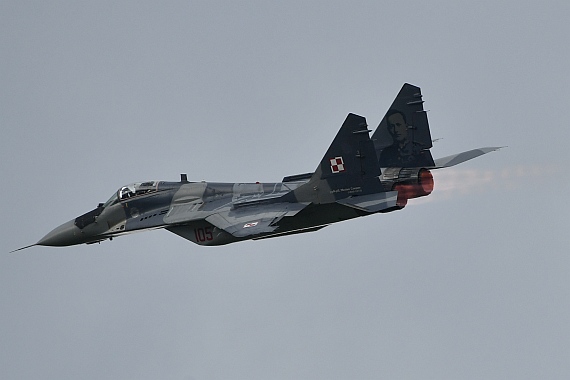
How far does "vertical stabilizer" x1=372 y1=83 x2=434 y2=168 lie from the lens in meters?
40.0

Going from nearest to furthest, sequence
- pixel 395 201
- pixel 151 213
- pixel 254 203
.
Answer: pixel 395 201
pixel 254 203
pixel 151 213

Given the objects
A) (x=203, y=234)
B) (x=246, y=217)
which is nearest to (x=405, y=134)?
(x=246, y=217)

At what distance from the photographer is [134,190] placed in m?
40.4

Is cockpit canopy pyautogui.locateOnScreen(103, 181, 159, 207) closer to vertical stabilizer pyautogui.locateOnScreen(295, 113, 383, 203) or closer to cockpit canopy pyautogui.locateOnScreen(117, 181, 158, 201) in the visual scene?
cockpit canopy pyautogui.locateOnScreen(117, 181, 158, 201)

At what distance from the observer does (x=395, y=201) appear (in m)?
34.8

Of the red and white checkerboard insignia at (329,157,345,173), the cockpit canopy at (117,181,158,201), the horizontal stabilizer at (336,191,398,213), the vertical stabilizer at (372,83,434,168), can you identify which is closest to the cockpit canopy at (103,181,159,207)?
the cockpit canopy at (117,181,158,201)

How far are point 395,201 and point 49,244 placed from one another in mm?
12710

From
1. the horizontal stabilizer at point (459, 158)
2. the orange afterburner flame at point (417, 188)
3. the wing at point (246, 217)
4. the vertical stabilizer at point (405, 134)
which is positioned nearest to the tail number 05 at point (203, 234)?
the wing at point (246, 217)

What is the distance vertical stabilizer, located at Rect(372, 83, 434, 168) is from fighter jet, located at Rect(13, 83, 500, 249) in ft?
0.11

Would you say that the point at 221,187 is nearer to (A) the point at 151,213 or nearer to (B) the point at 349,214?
(A) the point at 151,213

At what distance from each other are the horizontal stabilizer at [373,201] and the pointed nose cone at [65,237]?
1012 centimetres

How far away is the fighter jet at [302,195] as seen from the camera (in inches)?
1378

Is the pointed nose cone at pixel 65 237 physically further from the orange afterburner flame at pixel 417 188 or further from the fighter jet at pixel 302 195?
the orange afterburner flame at pixel 417 188

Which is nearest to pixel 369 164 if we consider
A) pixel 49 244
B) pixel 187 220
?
pixel 187 220
